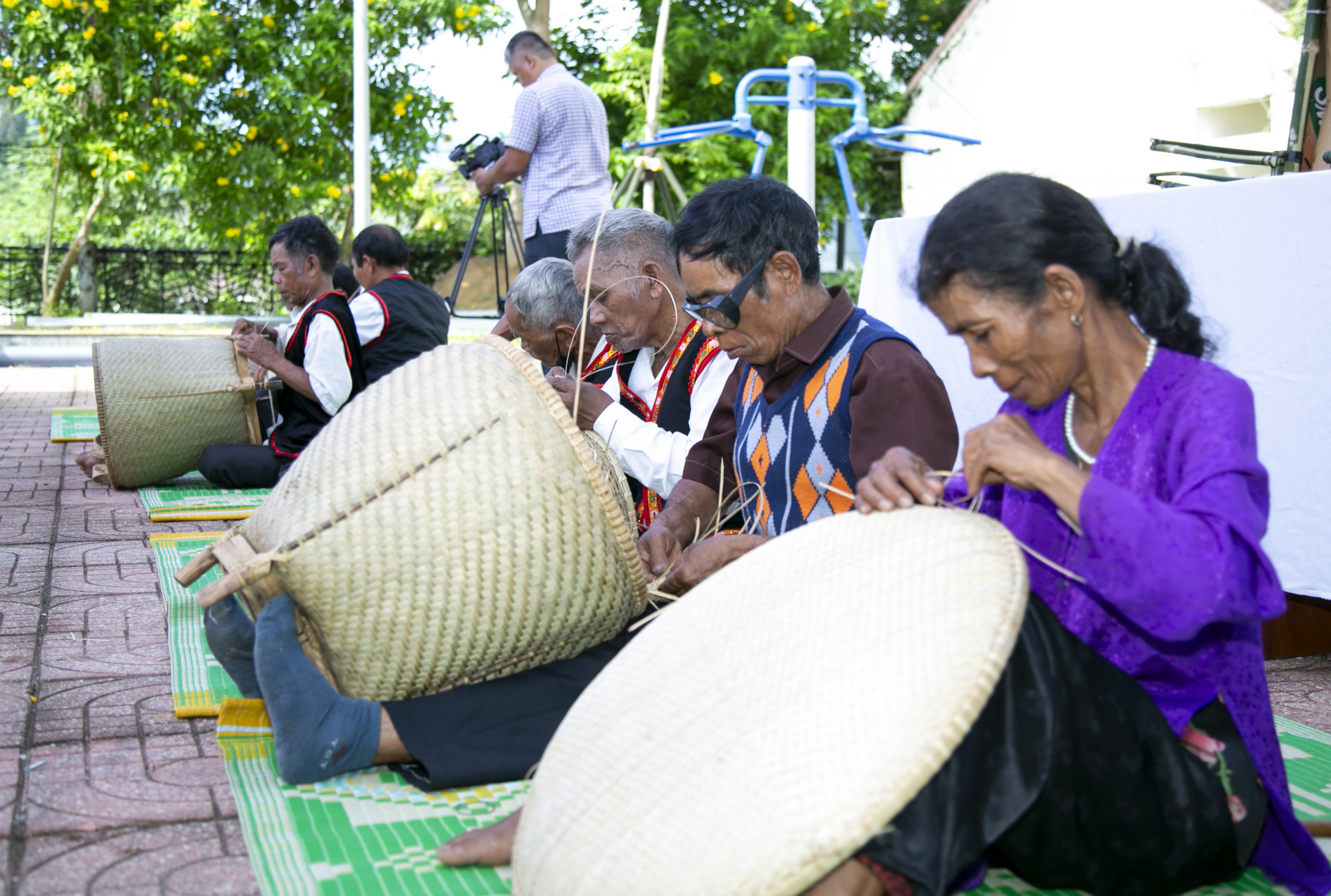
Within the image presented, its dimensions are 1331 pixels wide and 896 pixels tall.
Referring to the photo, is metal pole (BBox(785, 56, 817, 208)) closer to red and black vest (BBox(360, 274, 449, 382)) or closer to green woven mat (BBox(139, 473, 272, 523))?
red and black vest (BBox(360, 274, 449, 382))

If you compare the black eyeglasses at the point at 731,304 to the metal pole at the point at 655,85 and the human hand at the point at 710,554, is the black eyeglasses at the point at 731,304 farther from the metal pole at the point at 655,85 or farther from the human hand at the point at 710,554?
the metal pole at the point at 655,85

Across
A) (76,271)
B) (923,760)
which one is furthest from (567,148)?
(76,271)

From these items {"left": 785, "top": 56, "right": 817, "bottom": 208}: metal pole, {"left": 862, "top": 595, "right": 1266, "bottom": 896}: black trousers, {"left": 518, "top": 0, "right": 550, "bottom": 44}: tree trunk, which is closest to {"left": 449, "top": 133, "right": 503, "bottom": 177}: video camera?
{"left": 785, "top": 56, "right": 817, "bottom": 208}: metal pole

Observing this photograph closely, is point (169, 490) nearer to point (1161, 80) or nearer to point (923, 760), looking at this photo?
point (923, 760)

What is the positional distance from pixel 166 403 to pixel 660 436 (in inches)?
119

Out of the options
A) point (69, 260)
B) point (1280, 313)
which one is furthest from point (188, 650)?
point (69, 260)

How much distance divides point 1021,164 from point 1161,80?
6.97ft

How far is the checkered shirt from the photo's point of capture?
5.44 metres

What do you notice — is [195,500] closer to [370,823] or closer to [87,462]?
[87,462]

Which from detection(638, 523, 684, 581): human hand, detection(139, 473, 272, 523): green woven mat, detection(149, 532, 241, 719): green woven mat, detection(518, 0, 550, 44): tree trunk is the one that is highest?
detection(518, 0, 550, 44): tree trunk

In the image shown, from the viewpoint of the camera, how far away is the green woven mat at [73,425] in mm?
6773

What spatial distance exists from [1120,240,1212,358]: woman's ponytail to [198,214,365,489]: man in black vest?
12.2 ft

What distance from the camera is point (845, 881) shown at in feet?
4.47

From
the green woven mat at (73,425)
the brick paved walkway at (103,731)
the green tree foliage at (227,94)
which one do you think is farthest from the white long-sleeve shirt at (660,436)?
the green tree foliage at (227,94)
